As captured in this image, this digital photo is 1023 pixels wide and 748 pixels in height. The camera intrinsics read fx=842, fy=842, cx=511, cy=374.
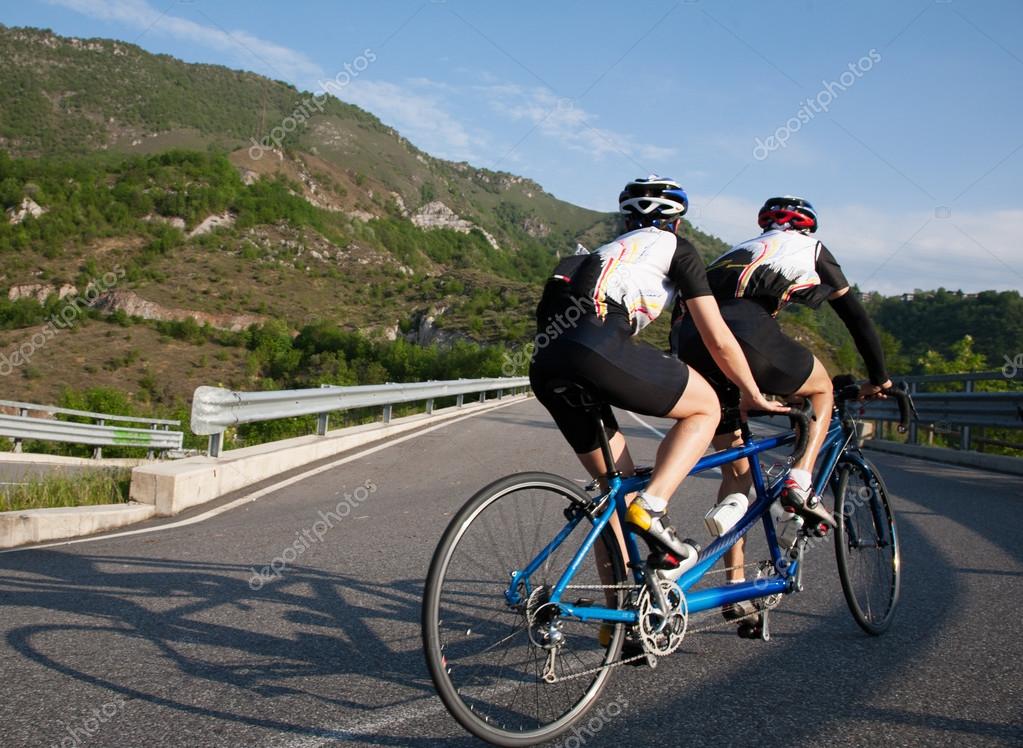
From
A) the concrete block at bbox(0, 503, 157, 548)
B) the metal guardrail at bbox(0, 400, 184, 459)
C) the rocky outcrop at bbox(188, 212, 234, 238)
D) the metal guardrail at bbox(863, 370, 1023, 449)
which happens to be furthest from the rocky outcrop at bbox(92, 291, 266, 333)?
the concrete block at bbox(0, 503, 157, 548)

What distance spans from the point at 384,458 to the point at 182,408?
229 ft

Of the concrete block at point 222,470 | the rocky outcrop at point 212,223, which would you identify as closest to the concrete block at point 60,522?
Result: the concrete block at point 222,470

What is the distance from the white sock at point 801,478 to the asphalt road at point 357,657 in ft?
2.37

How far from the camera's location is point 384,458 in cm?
1018

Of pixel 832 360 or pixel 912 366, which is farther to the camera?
pixel 832 360

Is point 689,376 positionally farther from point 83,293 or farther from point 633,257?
point 83,293

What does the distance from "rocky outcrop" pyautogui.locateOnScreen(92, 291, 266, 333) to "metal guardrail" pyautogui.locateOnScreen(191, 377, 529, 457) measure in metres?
87.2

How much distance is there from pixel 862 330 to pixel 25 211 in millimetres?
130974

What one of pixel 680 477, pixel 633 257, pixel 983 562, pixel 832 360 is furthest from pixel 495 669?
pixel 832 360

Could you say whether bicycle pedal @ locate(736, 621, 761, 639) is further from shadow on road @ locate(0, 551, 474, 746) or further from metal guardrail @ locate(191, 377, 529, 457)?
metal guardrail @ locate(191, 377, 529, 457)

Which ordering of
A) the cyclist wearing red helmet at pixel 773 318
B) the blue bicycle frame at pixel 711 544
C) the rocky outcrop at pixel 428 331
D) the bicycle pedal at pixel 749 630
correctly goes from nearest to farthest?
1. the blue bicycle frame at pixel 711 544
2. the bicycle pedal at pixel 749 630
3. the cyclist wearing red helmet at pixel 773 318
4. the rocky outcrop at pixel 428 331

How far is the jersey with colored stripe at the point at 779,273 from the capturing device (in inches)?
154

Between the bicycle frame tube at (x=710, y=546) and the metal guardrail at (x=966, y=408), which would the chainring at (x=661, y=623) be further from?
the metal guardrail at (x=966, y=408)

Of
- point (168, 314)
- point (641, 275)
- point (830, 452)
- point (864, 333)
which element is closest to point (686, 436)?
point (641, 275)
